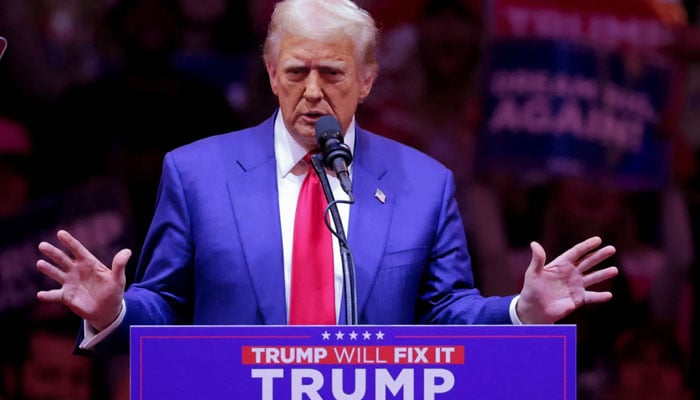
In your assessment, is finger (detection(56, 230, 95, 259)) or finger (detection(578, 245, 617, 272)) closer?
finger (detection(56, 230, 95, 259))

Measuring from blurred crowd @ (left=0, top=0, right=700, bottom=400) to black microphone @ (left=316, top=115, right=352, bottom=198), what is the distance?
2.25 meters

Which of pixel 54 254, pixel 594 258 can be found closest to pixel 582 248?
pixel 594 258

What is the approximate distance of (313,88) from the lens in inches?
96.7

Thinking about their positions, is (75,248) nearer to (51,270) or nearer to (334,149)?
(51,270)

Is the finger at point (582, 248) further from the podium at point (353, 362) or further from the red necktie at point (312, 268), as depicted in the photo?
the red necktie at point (312, 268)

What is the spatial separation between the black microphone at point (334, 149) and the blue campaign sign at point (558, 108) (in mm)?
2538

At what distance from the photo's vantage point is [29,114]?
4508 mm

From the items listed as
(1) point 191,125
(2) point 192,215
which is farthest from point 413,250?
(1) point 191,125

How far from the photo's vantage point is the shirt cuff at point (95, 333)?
2.24 metres

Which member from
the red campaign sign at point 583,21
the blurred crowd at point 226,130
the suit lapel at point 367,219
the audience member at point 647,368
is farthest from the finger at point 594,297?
the red campaign sign at point 583,21

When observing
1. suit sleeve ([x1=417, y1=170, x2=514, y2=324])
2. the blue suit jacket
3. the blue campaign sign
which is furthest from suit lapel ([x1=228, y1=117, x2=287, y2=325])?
the blue campaign sign

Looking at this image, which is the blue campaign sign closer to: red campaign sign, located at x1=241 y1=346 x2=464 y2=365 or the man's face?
the man's face

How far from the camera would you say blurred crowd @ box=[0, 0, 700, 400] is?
4492mm

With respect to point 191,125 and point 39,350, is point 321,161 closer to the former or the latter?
point 191,125
